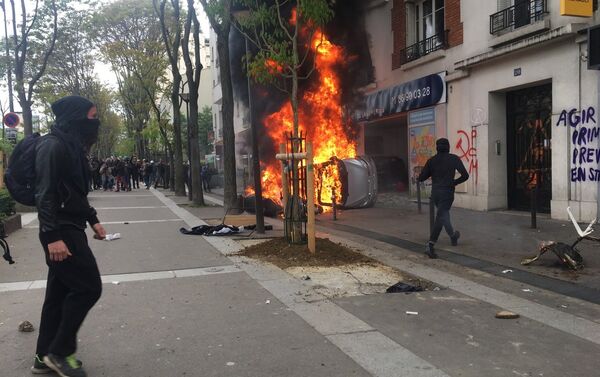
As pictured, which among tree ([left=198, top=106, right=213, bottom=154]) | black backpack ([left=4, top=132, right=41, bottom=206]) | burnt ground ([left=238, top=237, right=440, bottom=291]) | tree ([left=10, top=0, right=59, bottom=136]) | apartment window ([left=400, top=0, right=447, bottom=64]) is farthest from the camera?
tree ([left=198, top=106, right=213, bottom=154])

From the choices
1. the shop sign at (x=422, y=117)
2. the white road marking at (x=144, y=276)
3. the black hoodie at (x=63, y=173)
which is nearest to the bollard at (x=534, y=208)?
the shop sign at (x=422, y=117)

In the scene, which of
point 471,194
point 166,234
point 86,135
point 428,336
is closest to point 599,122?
point 471,194

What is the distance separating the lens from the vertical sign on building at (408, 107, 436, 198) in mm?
14945

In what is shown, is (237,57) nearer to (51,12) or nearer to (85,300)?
(51,12)

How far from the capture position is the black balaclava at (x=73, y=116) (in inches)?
137

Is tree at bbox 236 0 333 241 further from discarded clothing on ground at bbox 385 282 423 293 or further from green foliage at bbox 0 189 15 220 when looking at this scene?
green foliage at bbox 0 189 15 220

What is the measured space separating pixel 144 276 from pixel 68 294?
3138mm

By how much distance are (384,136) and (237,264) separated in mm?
13771

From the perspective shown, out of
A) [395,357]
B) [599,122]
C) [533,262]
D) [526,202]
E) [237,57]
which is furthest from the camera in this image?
[237,57]

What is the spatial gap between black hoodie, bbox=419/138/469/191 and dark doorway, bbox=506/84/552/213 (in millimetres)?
4288

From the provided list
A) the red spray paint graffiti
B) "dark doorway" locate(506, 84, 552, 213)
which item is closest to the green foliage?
the red spray paint graffiti

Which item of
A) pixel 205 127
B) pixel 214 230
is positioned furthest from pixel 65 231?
pixel 205 127

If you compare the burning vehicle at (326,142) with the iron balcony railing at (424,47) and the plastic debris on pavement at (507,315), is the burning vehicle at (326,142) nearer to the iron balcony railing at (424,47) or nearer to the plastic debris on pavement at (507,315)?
the iron balcony railing at (424,47)

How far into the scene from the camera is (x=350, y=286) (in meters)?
5.82
